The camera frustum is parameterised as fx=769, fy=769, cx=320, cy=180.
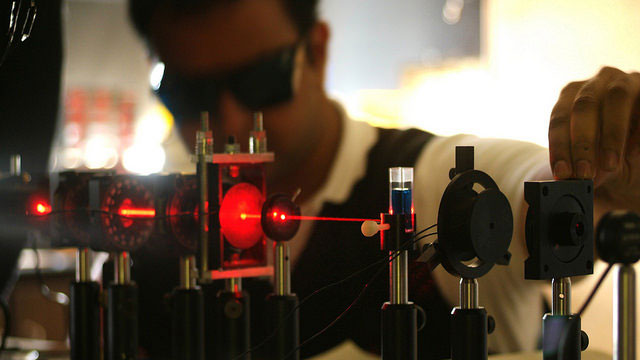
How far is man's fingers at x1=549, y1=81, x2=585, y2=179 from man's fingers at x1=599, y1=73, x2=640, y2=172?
3cm

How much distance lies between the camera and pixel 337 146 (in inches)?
46.5

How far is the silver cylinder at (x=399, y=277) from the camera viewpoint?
581mm

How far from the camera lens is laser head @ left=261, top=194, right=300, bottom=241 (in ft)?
2.33

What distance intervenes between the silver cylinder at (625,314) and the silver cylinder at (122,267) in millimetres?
582

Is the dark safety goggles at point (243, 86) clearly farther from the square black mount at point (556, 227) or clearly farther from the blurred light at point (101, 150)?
the square black mount at point (556, 227)

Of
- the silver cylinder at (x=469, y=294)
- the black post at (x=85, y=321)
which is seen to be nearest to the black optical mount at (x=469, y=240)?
the silver cylinder at (x=469, y=294)

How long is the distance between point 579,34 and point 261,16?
1.80 feet

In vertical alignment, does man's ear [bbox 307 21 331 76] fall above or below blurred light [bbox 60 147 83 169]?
above

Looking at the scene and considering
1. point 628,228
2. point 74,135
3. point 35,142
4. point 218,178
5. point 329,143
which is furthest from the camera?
point 74,135

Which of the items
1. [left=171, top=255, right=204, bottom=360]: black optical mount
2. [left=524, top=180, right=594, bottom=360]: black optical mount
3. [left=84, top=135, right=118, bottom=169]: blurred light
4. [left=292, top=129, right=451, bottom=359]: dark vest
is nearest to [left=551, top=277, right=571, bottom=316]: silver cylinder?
[left=524, top=180, right=594, bottom=360]: black optical mount

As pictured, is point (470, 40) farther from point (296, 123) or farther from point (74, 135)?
point (74, 135)

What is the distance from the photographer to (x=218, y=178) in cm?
75

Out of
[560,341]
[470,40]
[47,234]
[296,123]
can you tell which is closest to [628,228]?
[560,341]

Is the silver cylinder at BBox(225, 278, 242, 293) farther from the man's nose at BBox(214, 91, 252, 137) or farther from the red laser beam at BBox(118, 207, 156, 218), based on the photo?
the man's nose at BBox(214, 91, 252, 137)
